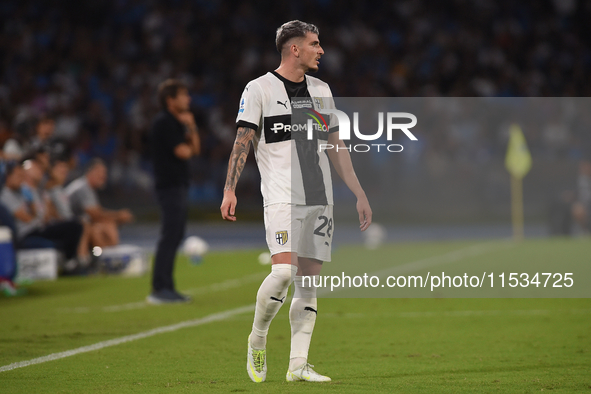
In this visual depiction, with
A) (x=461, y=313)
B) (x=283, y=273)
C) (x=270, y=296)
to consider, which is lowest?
(x=461, y=313)

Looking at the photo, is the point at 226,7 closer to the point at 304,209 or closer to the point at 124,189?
the point at 124,189

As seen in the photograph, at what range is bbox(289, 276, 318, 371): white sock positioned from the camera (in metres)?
4.55

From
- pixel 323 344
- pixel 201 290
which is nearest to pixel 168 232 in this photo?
pixel 201 290

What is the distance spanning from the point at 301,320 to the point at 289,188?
0.77 meters

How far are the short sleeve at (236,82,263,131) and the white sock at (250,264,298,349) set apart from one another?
0.82 meters

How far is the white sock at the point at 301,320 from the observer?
455 centimetres

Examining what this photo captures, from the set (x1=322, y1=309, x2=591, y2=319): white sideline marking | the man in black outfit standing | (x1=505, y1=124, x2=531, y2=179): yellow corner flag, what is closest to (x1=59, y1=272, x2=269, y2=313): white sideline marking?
the man in black outfit standing

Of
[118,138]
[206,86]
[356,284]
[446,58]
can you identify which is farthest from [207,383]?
[446,58]

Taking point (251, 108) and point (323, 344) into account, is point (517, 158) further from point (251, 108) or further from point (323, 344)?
point (251, 108)

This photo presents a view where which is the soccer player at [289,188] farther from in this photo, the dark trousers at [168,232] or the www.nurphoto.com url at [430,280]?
the dark trousers at [168,232]

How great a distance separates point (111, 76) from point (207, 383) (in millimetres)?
20082

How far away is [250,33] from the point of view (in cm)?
2533

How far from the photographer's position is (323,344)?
604cm

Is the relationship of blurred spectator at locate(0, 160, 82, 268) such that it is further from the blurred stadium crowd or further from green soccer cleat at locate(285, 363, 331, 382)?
the blurred stadium crowd
